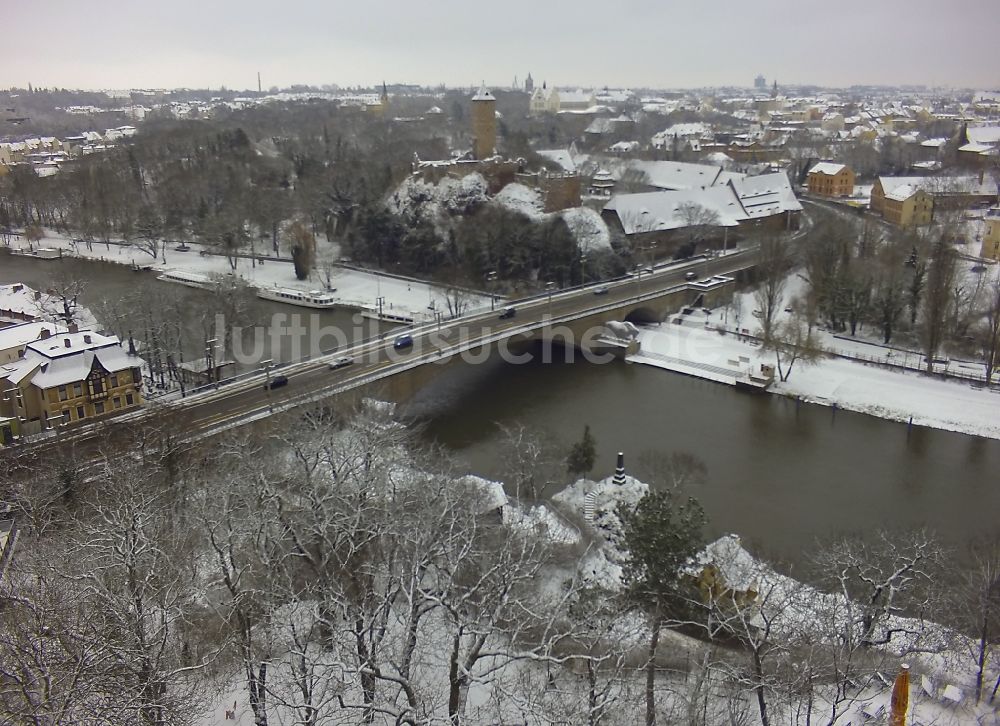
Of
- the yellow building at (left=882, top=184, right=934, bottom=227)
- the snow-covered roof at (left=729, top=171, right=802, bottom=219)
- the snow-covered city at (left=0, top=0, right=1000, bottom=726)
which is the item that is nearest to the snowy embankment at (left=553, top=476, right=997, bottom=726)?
the snow-covered city at (left=0, top=0, right=1000, bottom=726)

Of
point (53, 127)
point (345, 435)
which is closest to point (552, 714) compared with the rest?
point (345, 435)

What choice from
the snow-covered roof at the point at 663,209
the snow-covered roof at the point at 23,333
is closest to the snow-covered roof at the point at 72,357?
the snow-covered roof at the point at 23,333

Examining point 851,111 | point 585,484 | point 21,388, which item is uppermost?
point 851,111

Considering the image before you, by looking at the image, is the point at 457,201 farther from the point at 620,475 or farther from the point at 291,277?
the point at 620,475

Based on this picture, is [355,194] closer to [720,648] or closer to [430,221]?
[430,221]

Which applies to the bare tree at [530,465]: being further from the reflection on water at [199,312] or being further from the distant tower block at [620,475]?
the reflection on water at [199,312]
